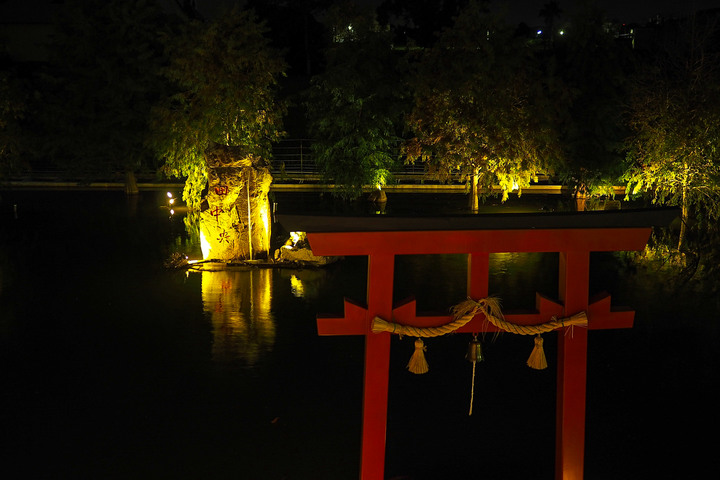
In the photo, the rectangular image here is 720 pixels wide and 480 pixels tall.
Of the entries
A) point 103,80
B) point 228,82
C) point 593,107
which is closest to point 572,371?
point 228,82

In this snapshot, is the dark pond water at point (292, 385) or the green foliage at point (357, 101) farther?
the green foliage at point (357, 101)

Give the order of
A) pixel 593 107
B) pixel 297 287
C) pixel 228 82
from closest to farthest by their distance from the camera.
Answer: pixel 297 287
pixel 228 82
pixel 593 107

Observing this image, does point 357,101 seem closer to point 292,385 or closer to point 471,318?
point 292,385

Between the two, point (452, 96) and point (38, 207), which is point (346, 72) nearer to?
point (452, 96)

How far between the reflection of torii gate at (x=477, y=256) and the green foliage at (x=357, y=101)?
66.9 feet

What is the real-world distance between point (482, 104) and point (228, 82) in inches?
300

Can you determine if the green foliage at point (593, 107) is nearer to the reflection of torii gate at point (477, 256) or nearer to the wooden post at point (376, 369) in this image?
the reflection of torii gate at point (477, 256)

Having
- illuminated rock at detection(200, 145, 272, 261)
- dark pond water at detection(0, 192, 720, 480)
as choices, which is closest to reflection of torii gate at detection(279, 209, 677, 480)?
dark pond water at detection(0, 192, 720, 480)

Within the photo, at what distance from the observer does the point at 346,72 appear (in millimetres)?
25469

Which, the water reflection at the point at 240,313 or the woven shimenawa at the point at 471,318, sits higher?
the woven shimenawa at the point at 471,318

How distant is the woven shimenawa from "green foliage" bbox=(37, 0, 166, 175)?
26.3 m

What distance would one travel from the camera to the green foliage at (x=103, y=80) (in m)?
29.8

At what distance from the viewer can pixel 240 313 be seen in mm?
12516

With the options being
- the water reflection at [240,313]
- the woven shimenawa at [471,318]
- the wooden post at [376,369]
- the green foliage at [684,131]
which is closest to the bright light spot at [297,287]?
→ the water reflection at [240,313]
